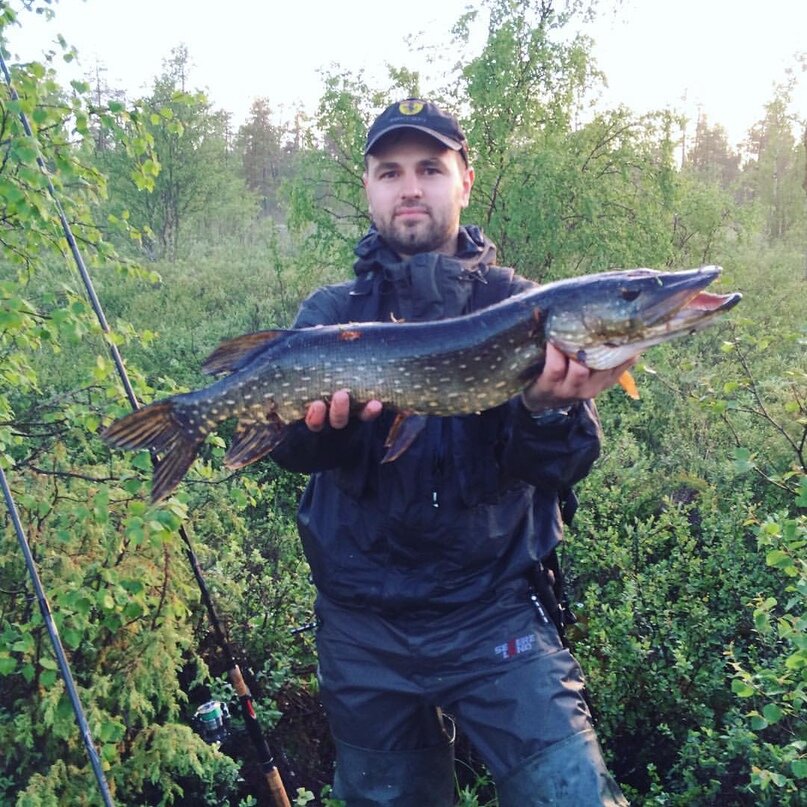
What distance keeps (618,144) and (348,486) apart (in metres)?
6.73

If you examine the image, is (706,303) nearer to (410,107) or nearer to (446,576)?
(446,576)

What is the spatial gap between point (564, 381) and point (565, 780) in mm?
1096

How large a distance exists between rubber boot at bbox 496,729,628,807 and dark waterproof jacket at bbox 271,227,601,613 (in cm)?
47

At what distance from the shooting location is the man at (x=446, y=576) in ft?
6.74

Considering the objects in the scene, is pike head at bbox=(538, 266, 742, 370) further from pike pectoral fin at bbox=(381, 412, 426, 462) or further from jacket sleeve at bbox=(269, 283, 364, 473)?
jacket sleeve at bbox=(269, 283, 364, 473)

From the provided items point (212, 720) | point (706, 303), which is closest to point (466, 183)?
point (706, 303)

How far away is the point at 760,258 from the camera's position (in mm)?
18609

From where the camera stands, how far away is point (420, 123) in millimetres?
2576

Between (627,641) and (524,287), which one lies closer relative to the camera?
(524,287)

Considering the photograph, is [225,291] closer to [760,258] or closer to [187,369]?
[187,369]

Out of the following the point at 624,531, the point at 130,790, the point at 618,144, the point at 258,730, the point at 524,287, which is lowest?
the point at 130,790

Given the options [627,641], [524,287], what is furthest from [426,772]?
[524,287]

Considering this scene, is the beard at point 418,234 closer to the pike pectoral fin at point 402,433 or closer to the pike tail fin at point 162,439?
the pike pectoral fin at point 402,433

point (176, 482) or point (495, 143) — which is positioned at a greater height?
point (495, 143)
